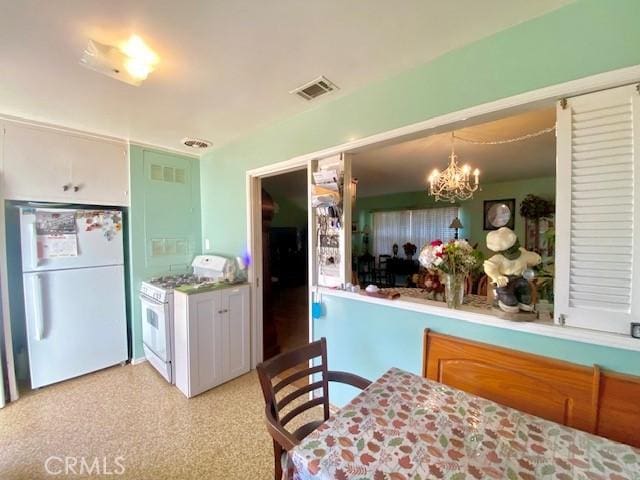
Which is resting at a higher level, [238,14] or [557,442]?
[238,14]

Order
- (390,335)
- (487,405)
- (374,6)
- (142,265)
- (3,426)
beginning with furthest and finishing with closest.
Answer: (142,265), (3,426), (390,335), (374,6), (487,405)

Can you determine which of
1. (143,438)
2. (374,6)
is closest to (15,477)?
(143,438)

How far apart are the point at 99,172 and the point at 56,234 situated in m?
0.71

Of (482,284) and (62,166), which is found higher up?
(62,166)

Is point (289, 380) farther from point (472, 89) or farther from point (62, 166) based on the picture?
point (62, 166)

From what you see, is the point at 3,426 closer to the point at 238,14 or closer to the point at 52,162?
the point at 52,162

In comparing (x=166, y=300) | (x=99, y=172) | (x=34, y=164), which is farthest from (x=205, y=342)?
(x=34, y=164)

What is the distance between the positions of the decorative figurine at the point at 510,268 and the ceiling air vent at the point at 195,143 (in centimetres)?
280

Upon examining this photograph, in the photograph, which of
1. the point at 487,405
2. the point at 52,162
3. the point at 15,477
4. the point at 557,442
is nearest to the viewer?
the point at 557,442

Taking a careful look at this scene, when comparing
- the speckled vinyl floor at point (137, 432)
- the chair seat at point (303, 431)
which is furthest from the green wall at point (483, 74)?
the speckled vinyl floor at point (137, 432)

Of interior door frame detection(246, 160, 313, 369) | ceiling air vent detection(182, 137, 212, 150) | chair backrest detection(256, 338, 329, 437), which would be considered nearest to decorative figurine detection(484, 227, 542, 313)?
chair backrest detection(256, 338, 329, 437)

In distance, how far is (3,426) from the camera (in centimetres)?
189

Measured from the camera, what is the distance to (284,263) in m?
6.80

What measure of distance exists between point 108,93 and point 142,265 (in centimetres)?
172
